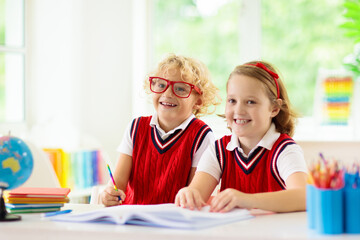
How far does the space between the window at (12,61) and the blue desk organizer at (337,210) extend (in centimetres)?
297

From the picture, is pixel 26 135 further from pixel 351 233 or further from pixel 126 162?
pixel 351 233

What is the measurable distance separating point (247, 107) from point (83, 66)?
95.4 inches

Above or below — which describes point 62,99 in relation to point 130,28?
below

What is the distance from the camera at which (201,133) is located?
1.98 metres

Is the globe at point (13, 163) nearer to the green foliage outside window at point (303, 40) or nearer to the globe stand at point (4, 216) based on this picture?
the globe stand at point (4, 216)

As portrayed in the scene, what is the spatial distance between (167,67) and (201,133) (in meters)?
0.30

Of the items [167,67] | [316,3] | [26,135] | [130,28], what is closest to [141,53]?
[130,28]

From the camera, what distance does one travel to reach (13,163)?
48.4 inches

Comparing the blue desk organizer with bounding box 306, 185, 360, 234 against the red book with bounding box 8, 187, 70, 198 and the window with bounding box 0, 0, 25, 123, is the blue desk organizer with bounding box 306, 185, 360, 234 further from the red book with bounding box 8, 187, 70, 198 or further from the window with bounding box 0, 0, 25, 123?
the window with bounding box 0, 0, 25, 123

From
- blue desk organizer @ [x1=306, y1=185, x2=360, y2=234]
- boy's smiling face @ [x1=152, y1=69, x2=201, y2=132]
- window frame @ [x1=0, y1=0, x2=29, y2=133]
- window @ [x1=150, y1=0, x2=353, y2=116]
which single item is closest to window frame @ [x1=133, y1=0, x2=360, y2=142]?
window @ [x1=150, y1=0, x2=353, y2=116]

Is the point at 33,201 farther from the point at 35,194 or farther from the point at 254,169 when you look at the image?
the point at 254,169

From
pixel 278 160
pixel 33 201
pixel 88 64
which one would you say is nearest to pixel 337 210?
pixel 278 160

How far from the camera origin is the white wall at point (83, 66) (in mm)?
3705

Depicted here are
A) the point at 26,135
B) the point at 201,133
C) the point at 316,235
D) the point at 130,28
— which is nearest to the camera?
the point at 316,235
